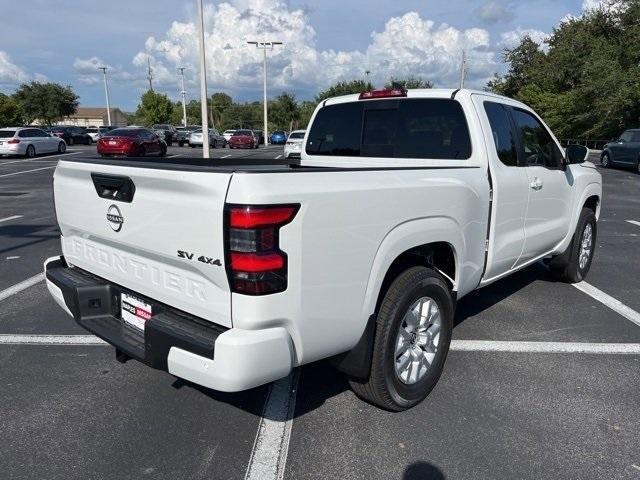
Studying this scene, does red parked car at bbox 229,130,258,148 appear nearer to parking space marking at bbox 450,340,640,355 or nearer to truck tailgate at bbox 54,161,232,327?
parking space marking at bbox 450,340,640,355

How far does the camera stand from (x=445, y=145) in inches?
154

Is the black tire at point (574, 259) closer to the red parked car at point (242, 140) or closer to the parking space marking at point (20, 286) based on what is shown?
the parking space marking at point (20, 286)

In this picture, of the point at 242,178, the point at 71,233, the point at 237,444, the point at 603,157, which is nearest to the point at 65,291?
the point at 71,233

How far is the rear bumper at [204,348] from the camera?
223 cm

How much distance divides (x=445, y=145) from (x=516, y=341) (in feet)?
5.69

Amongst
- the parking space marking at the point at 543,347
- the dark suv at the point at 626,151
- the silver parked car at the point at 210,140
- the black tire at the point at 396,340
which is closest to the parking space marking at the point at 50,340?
the black tire at the point at 396,340

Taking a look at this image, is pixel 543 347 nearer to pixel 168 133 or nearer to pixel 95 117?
pixel 168 133

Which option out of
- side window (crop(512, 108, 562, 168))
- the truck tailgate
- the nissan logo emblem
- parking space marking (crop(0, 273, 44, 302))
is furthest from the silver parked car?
the nissan logo emblem

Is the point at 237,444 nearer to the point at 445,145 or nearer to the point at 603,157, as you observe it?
the point at 445,145

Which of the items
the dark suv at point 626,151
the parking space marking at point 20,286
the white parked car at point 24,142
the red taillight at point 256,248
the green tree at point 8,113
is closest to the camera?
the red taillight at point 256,248

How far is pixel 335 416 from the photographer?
3.12 m

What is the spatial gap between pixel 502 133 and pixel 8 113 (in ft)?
197

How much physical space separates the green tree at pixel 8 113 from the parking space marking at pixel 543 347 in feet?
188

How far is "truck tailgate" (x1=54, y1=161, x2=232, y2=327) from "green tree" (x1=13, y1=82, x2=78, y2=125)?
64.6m
